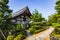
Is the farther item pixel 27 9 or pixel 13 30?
pixel 27 9

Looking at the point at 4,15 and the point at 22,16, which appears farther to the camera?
the point at 22,16

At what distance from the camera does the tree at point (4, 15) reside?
23.5 m

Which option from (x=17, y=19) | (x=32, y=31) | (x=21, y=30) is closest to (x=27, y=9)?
(x=17, y=19)

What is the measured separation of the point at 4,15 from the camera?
24312mm

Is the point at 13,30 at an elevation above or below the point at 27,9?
below

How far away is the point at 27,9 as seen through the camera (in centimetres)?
3597

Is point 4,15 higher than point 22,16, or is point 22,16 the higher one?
point 4,15

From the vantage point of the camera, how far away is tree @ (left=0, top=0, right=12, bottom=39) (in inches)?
923

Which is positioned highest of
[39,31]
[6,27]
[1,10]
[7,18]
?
[1,10]

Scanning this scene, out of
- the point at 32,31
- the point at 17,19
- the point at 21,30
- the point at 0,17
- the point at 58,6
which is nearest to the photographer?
the point at 0,17

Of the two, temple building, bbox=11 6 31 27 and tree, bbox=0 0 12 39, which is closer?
tree, bbox=0 0 12 39

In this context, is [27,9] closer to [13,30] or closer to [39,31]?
[39,31]

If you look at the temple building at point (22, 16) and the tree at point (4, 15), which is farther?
the temple building at point (22, 16)

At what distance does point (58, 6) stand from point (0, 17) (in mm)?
10675
